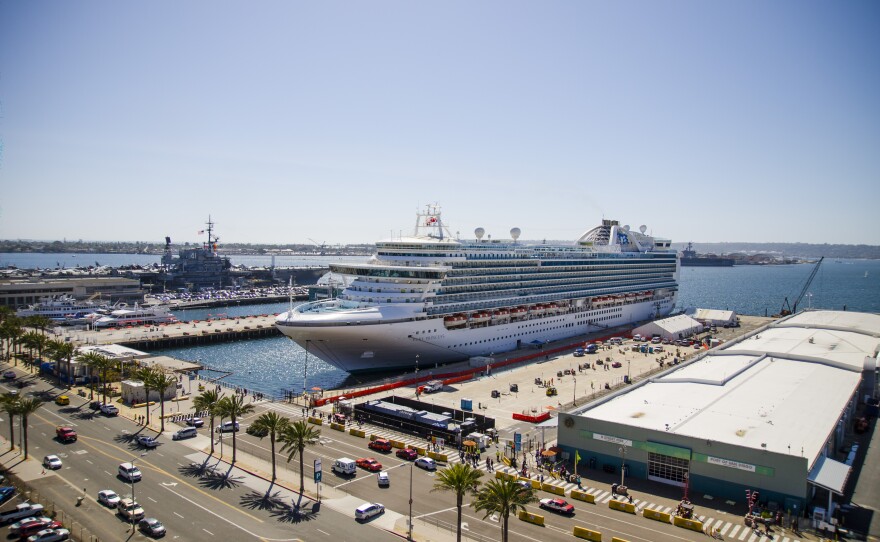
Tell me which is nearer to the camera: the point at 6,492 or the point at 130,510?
the point at 130,510

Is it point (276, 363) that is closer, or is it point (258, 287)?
point (276, 363)

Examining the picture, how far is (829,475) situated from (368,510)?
76.0 feet

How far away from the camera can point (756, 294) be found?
174m

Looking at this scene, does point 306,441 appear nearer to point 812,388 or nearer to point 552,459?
point 552,459

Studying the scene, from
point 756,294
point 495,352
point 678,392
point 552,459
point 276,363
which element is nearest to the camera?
point 552,459

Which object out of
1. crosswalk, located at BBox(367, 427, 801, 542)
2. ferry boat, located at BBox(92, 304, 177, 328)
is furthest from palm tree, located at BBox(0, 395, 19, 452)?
ferry boat, located at BBox(92, 304, 177, 328)

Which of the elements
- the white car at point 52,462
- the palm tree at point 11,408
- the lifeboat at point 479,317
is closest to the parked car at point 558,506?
the white car at point 52,462

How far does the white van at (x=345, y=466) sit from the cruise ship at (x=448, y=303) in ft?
62.6

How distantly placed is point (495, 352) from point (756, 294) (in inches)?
5477

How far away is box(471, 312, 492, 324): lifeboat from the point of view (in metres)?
62.5

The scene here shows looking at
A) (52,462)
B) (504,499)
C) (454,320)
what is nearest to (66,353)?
(52,462)

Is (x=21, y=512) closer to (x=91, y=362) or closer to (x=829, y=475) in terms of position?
(x=91, y=362)

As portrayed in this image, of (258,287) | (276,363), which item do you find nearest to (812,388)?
(276,363)

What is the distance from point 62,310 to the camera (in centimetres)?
10262
